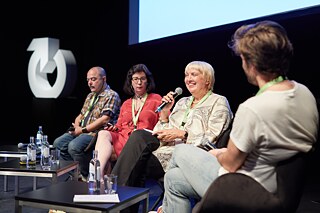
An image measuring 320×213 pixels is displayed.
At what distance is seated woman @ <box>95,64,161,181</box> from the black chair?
5.58 ft

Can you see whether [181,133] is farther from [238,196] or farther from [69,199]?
[238,196]

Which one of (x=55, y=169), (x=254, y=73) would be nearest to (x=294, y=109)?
(x=254, y=73)

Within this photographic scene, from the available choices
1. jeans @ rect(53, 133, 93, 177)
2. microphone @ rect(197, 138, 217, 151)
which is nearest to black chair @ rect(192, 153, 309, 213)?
microphone @ rect(197, 138, 217, 151)

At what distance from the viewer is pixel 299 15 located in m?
2.91

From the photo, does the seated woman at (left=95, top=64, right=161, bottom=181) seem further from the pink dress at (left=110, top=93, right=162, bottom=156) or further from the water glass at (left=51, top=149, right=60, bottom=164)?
the water glass at (left=51, top=149, right=60, bottom=164)

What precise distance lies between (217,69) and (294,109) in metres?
2.94

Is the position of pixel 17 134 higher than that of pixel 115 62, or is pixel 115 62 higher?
pixel 115 62

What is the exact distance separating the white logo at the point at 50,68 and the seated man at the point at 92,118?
1994 millimetres

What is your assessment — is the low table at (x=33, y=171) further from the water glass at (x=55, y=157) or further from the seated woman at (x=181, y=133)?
the seated woman at (x=181, y=133)

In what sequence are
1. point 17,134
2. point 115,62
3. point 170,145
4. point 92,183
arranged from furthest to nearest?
point 17,134, point 115,62, point 170,145, point 92,183

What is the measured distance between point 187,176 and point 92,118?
2181 millimetres

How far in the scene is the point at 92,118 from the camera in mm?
3805

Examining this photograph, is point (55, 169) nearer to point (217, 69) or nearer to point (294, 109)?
point (294, 109)

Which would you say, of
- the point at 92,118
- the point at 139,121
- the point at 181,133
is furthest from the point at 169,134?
the point at 92,118
